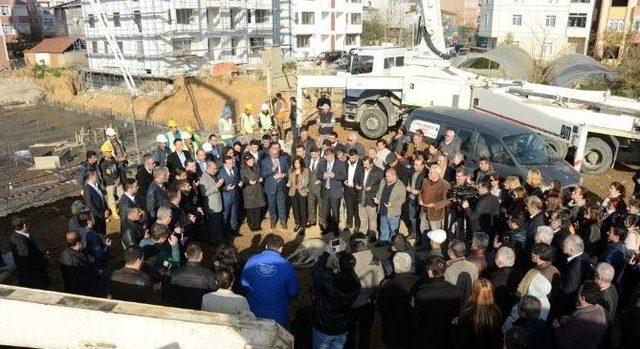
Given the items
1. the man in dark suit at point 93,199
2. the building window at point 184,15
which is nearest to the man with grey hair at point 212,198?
the man in dark suit at point 93,199

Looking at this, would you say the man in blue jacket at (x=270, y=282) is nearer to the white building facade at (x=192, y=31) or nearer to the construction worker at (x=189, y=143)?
the construction worker at (x=189, y=143)

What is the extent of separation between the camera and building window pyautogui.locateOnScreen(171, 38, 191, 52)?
38559 millimetres

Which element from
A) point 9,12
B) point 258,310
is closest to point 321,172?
point 258,310

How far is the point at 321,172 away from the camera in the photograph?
8.34 meters

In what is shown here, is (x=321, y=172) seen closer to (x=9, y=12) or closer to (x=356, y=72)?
(x=356, y=72)

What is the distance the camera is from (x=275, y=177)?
8.49 m

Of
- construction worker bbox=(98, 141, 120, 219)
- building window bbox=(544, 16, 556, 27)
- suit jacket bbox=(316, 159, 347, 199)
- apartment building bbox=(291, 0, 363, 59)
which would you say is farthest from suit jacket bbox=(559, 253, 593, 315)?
building window bbox=(544, 16, 556, 27)

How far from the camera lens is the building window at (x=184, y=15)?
38094 millimetres

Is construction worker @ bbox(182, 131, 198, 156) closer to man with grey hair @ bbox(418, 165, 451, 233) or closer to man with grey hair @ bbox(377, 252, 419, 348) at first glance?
man with grey hair @ bbox(418, 165, 451, 233)

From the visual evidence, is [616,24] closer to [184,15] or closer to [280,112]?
[184,15]

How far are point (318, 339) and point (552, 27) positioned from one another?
48.5 m

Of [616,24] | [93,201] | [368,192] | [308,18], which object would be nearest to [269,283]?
Answer: [368,192]

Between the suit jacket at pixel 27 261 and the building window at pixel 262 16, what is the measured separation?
137 ft

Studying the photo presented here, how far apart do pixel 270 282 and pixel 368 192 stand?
3.66 metres
